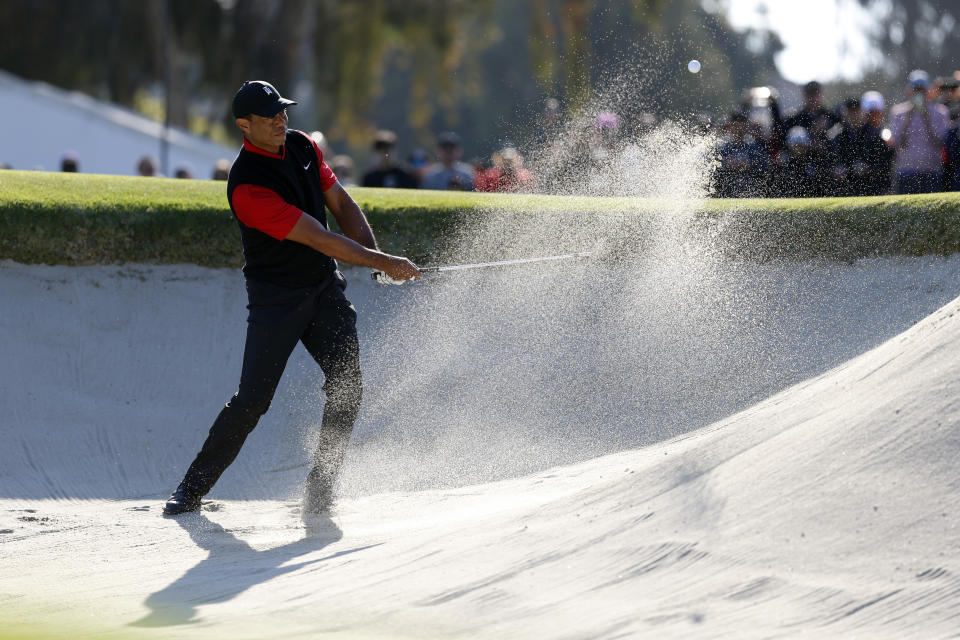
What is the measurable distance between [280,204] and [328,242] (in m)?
0.26

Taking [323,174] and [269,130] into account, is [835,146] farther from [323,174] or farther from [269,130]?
[269,130]

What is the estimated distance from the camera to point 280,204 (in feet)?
18.6

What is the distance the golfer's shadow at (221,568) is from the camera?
15.0 feet

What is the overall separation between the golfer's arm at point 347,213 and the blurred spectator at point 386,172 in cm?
631

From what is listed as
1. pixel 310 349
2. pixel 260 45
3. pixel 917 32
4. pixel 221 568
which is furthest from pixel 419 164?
pixel 917 32

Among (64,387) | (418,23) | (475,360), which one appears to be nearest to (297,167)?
(475,360)

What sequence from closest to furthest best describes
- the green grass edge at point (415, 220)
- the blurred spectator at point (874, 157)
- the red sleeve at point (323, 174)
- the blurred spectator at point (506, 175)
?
the red sleeve at point (323, 174)
the green grass edge at point (415, 220)
the blurred spectator at point (874, 157)
the blurred spectator at point (506, 175)

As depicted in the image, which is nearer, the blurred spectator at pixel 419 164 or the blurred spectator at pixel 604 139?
the blurred spectator at pixel 604 139

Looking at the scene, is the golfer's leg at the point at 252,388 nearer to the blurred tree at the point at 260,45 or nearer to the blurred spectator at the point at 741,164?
the blurred spectator at the point at 741,164

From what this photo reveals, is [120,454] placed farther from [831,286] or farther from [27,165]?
[27,165]

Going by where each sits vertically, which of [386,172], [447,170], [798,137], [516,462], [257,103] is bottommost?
[516,462]

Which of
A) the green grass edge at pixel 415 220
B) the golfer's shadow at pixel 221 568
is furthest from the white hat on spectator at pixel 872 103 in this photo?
the golfer's shadow at pixel 221 568

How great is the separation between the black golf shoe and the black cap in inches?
69.2

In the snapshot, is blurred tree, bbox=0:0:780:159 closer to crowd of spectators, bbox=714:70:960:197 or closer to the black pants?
crowd of spectators, bbox=714:70:960:197
